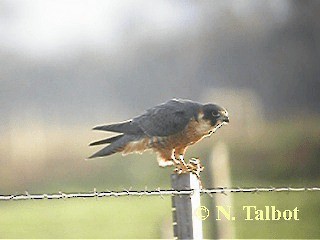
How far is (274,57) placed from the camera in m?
1.97

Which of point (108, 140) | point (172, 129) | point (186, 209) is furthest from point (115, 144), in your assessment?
point (186, 209)

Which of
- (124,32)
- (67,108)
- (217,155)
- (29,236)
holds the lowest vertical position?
(29,236)

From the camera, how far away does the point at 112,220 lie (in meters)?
1.88

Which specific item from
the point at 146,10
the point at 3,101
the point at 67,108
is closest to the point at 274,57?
the point at 146,10

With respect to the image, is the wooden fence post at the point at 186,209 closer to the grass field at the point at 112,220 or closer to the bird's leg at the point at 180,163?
the bird's leg at the point at 180,163

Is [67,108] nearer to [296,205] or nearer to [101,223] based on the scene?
[101,223]

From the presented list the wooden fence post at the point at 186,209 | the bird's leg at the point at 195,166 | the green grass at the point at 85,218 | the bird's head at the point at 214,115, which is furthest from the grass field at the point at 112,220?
the wooden fence post at the point at 186,209

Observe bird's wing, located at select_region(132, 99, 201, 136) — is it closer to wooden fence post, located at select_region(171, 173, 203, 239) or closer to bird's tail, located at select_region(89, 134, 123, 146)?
bird's tail, located at select_region(89, 134, 123, 146)

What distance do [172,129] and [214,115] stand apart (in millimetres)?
113

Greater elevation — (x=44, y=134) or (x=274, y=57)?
(x=274, y=57)

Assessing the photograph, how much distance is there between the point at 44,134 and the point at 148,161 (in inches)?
11.7

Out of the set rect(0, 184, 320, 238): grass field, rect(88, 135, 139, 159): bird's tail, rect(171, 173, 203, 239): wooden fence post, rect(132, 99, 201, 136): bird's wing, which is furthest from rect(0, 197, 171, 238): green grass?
rect(171, 173, 203, 239): wooden fence post

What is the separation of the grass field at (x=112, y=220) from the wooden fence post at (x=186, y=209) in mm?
589

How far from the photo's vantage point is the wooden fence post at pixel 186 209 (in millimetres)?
1258
